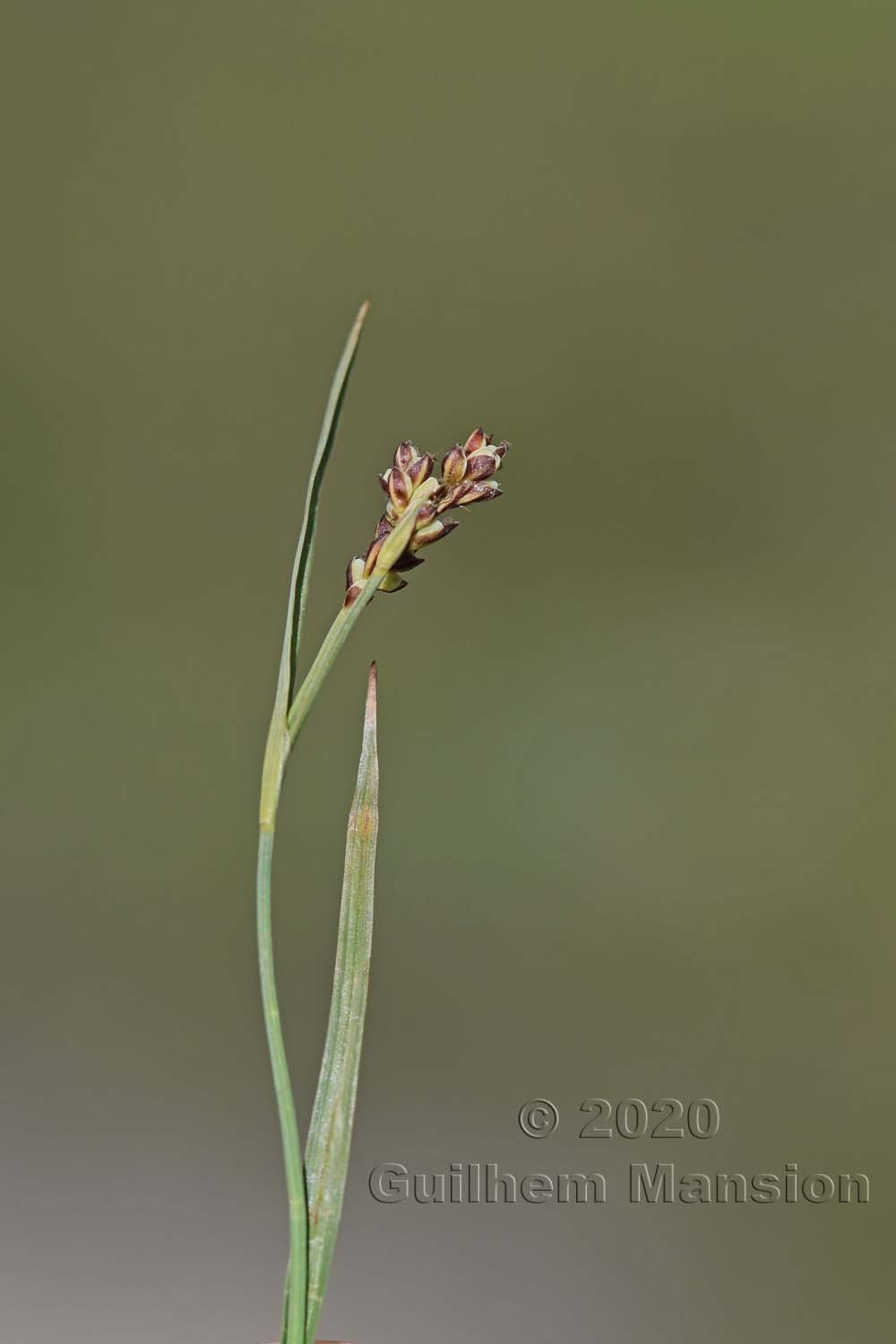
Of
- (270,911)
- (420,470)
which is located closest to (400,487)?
Answer: (420,470)

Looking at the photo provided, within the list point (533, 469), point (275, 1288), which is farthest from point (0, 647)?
point (275, 1288)

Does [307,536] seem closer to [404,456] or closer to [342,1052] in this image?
[404,456]

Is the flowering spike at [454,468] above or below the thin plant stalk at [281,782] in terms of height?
above

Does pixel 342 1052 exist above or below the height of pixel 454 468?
below

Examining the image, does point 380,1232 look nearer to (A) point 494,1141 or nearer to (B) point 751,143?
(A) point 494,1141

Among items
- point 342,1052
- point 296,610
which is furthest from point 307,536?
point 342,1052

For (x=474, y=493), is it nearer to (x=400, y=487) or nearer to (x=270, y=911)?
(x=400, y=487)

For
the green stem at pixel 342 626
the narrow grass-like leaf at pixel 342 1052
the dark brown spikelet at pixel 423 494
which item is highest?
the dark brown spikelet at pixel 423 494
